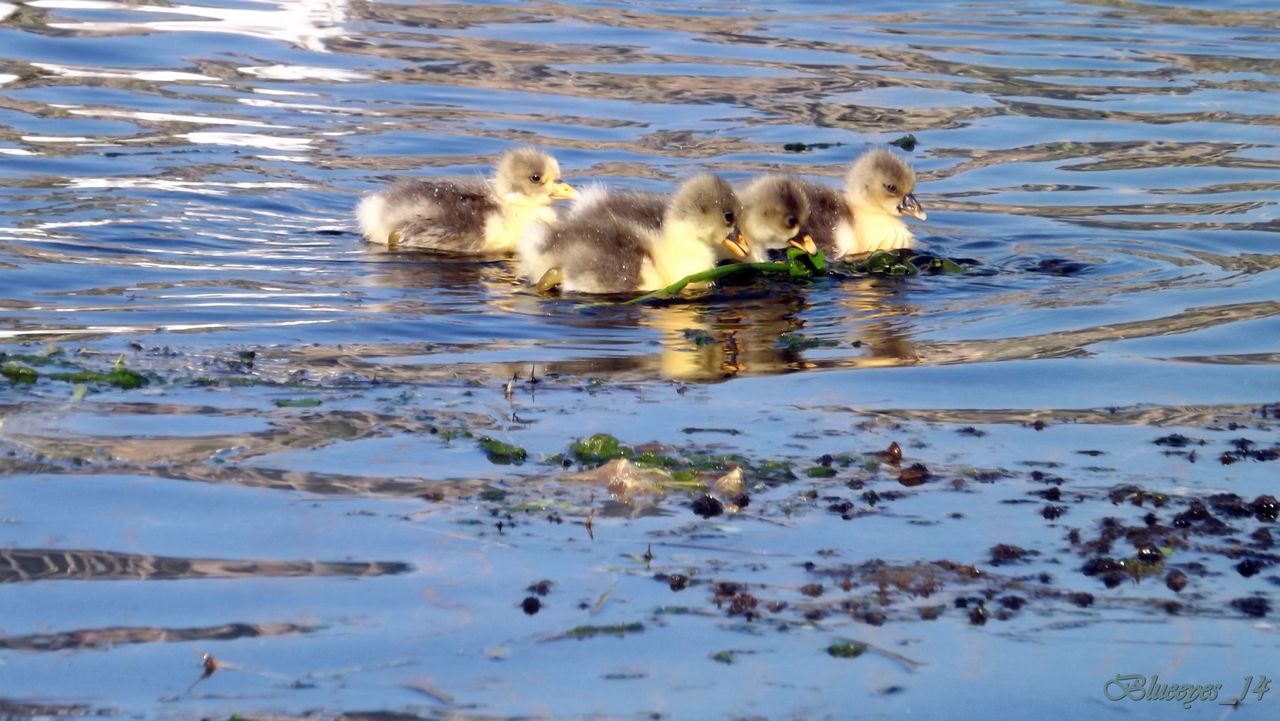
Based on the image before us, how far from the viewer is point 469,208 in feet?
26.0

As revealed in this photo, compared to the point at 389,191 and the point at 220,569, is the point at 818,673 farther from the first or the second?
the point at 389,191

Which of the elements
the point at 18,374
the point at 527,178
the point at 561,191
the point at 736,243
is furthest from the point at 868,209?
the point at 18,374

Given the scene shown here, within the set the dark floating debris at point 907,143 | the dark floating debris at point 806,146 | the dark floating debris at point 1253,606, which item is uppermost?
the dark floating debris at point 907,143

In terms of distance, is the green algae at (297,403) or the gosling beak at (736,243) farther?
the gosling beak at (736,243)

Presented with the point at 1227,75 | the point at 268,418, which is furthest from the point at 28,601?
the point at 1227,75

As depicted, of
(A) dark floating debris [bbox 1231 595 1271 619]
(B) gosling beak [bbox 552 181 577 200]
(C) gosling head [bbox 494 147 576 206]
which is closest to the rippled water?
(A) dark floating debris [bbox 1231 595 1271 619]

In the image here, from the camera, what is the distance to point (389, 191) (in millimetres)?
7859

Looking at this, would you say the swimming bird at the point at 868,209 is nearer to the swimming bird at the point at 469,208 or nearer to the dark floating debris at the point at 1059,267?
the dark floating debris at the point at 1059,267

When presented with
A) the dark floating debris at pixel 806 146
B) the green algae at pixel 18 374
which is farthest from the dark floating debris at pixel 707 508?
the dark floating debris at pixel 806 146

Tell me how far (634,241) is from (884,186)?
4.89ft

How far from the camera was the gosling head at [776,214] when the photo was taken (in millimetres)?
7492

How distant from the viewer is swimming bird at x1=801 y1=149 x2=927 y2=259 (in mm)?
7922

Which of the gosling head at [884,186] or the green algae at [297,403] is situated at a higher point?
the gosling head at [884,186]

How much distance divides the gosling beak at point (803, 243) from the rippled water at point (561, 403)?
0.21 meters
